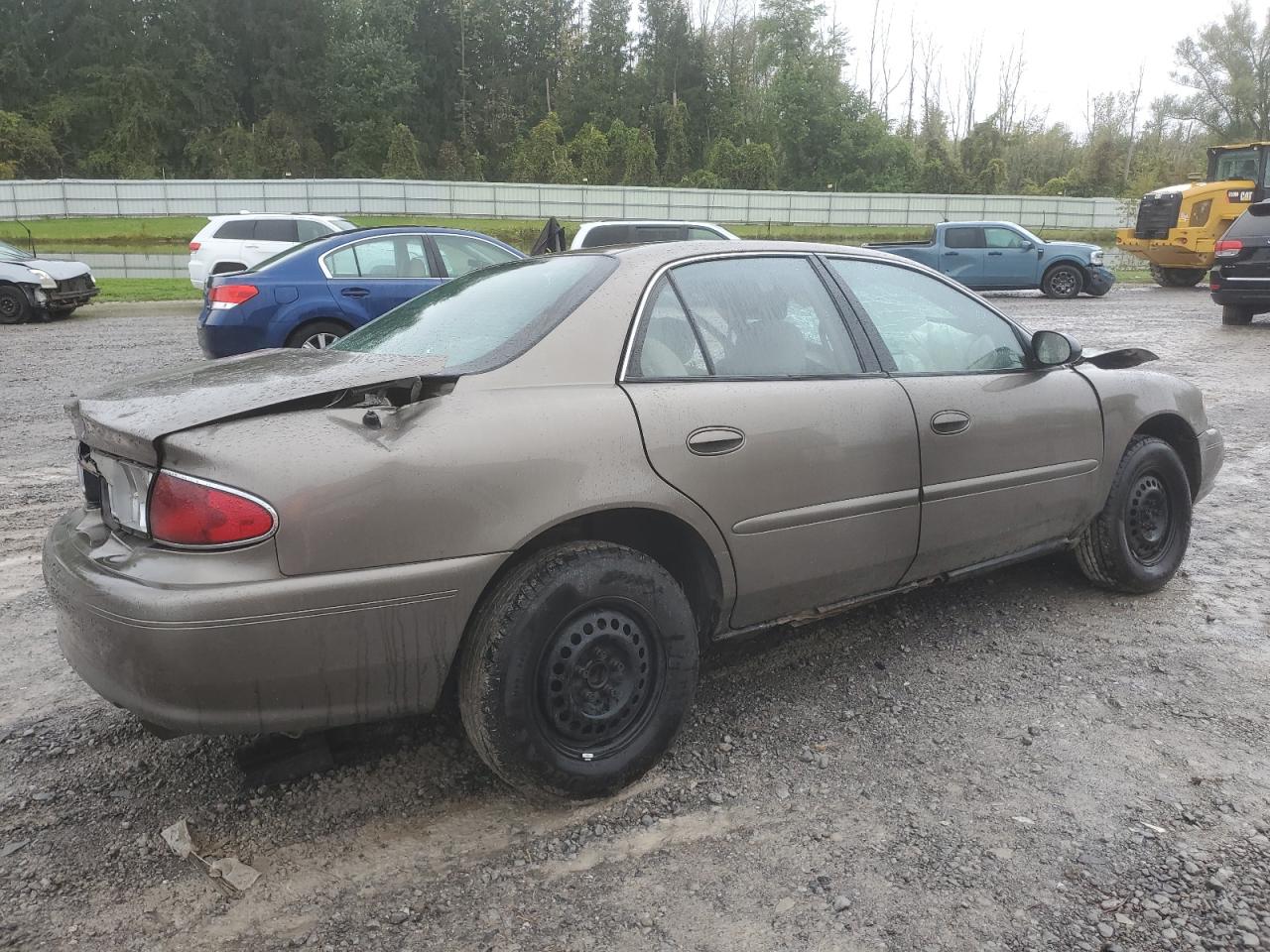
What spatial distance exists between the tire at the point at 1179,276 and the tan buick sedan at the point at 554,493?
73.7ft

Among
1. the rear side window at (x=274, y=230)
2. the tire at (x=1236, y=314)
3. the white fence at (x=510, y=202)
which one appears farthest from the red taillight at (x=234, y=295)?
the white fence at (x=510, y=202)

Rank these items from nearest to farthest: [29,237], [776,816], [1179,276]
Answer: [776,816] < [1179,276] < [29,237]

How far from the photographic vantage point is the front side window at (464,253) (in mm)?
9508

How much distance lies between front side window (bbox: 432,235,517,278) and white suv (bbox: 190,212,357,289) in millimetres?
8041

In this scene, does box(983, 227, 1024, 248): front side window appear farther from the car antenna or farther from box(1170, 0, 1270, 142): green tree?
box(1170, 0, 1270, 142): green tree

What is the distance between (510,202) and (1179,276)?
63.2 feet

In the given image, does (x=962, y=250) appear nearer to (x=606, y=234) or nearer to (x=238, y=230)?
(x=606, y=234)

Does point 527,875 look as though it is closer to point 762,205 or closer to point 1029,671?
point 1029,671

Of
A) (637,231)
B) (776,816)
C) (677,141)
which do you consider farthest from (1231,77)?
(776,816)

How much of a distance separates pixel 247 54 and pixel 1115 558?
196 ft

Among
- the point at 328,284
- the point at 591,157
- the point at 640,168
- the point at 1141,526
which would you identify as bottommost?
the point at 1141,526

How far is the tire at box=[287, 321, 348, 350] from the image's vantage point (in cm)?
875

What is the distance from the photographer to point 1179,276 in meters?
22.9

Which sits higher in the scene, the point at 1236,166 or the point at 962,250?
the point at 1236,166
